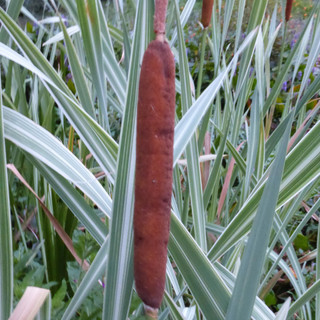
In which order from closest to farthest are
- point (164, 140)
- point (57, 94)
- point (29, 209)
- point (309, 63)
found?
point (164, 140) < point (57, 94) < point (309, 63) < point (29, 209)

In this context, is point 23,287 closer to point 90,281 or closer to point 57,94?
point 90,281

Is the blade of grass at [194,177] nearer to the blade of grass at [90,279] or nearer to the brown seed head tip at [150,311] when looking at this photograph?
the blade of grass at [90,279]

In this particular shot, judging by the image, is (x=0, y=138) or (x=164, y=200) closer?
(x=164, y=200)

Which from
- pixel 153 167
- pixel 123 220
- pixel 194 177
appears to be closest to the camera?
pixel 153 167

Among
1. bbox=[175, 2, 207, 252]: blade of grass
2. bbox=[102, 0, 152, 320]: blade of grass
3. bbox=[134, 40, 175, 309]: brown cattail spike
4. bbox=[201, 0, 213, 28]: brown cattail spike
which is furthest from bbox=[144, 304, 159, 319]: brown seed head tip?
bbox=[201, 0, 213, 28]: brown cattail spike

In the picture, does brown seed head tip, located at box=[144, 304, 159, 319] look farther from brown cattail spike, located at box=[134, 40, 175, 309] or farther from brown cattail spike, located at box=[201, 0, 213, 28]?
brown cattail spike, located at box=[201, 0, 213, 28]

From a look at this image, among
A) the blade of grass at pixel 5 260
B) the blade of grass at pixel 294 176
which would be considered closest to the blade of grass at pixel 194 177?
the blade of grass at pixel 294 176

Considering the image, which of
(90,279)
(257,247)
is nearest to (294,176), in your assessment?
(257,247)

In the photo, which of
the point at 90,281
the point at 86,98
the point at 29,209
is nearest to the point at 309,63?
the point at 86,98

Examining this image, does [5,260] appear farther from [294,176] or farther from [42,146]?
[294,176]
